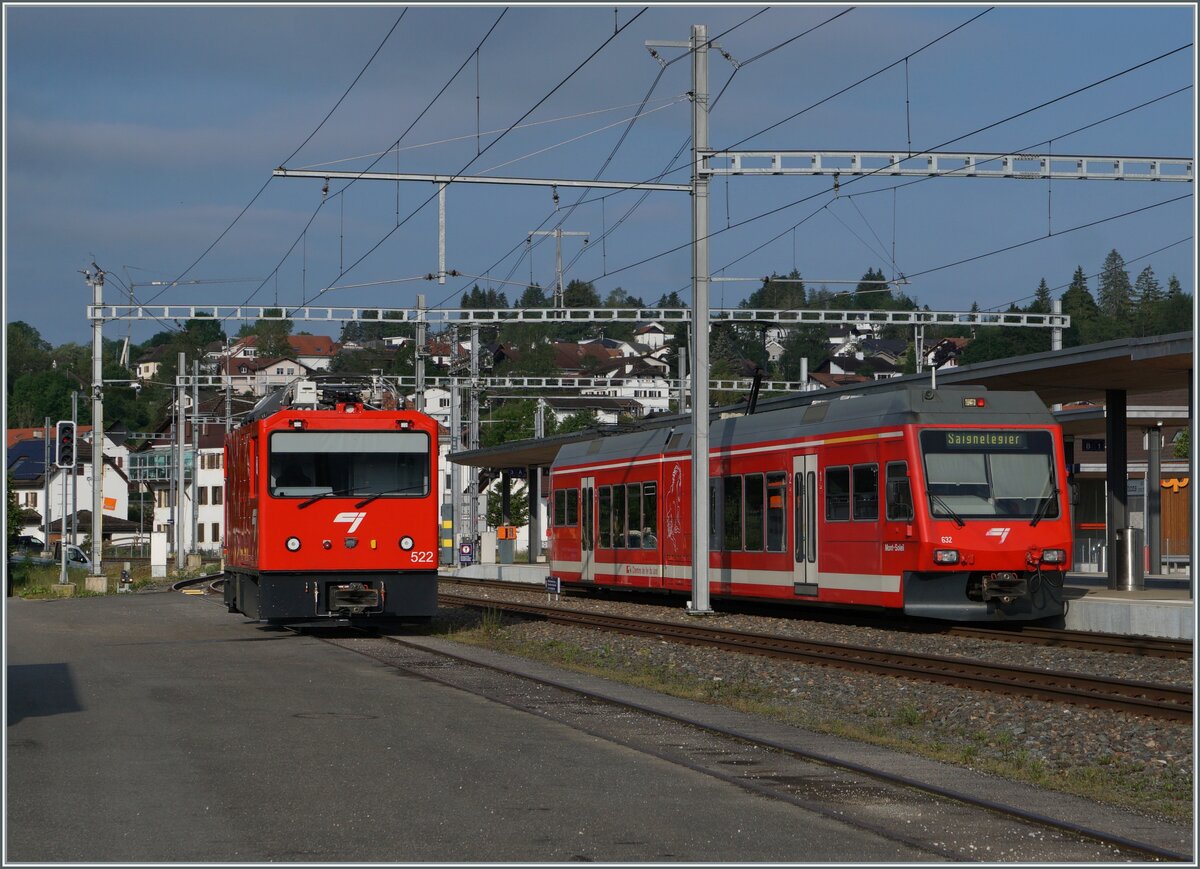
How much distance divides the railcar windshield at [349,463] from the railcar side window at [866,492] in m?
5.94

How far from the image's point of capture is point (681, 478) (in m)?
28.2

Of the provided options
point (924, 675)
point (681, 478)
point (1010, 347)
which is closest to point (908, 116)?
point (681, 478)

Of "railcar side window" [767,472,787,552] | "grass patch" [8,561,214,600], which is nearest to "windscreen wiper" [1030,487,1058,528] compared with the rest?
"railcar side window" [767,472,787,552]

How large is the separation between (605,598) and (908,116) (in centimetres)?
1429

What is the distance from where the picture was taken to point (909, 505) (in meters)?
20.9

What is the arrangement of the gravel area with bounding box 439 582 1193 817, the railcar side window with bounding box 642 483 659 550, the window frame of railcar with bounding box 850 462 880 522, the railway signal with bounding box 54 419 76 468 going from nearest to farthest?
the gravel area with bounding box 439 582 1193 817 → the window frame of railcar with bounding box 850 462 880 522 → the railcar side window with bounding box 642 483 659 550 → the railway signal with bounding box 54 419 76 468

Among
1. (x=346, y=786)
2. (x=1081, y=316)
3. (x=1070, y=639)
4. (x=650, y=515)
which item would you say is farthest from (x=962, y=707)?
(x=1081, y=316)

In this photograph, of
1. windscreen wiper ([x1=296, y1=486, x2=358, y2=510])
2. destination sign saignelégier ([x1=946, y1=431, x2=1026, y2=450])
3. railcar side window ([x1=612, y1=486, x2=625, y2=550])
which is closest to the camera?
destination sign saignelégier ([x1=946, y1=431, x2=1026, y2=450])

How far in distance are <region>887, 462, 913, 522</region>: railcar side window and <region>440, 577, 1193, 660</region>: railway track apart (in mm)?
1945

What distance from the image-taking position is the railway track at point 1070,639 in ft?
60.3

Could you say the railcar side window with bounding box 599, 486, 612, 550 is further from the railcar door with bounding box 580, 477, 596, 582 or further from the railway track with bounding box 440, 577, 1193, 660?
the railway track with bounding box 440, 577, 1193, 660

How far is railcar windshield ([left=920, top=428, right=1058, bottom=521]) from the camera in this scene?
824 inches

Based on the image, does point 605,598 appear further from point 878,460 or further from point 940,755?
point 940,755

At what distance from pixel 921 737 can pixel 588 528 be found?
20.4 meters
